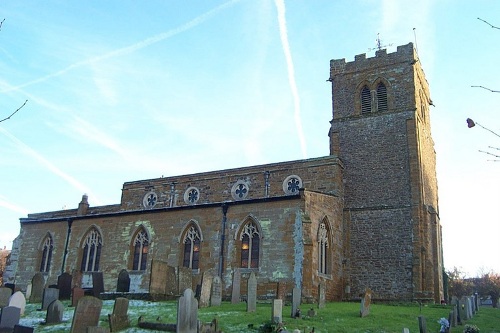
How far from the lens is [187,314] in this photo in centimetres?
1385

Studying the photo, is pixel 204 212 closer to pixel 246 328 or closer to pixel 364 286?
pixel 364 286

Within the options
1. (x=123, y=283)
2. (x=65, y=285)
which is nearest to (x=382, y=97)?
(x=123, y=283)

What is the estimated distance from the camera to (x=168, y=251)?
90.9 ft

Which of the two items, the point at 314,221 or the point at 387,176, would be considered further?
the point at 387,176

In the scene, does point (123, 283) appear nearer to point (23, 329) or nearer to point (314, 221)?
point (314, 221)

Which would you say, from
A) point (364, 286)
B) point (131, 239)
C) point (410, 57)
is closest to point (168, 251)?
point (131, 239)

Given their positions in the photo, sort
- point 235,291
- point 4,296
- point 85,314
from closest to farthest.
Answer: point 85,314 → point 4,296 → point 235,291

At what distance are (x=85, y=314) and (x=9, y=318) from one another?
8.05 ft

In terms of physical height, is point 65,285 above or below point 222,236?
below

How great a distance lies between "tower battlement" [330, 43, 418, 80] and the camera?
101 ft

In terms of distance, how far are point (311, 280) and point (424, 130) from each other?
1399 centimetres

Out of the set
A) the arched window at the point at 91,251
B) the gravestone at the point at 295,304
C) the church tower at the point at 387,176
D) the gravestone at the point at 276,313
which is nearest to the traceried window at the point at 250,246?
the church tower at the point at 387,176

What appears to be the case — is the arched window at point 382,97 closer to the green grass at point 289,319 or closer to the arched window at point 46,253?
the green grass at point 289,319

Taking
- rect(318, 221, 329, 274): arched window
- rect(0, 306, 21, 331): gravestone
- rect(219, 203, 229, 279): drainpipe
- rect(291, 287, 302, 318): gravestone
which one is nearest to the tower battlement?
rect(318, 221, 329, 274): arched window
